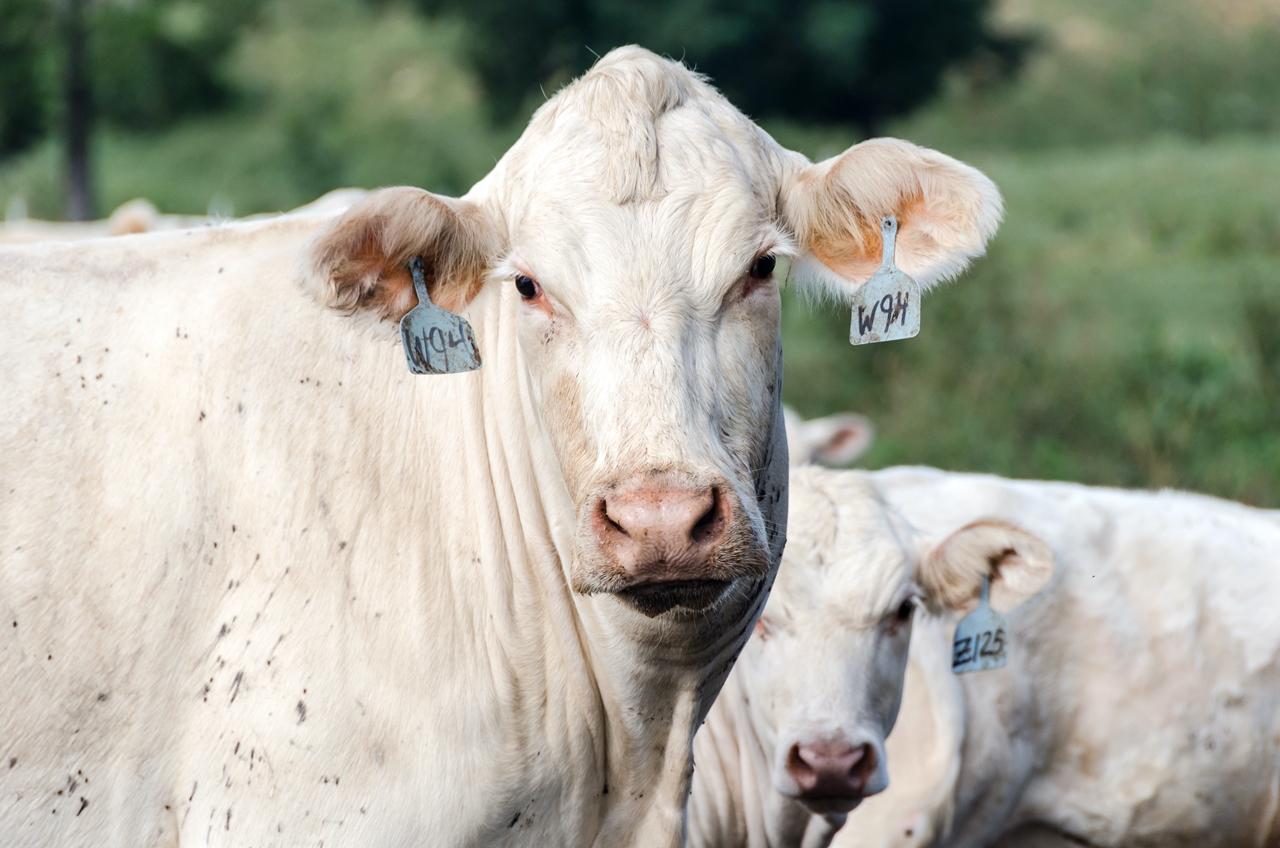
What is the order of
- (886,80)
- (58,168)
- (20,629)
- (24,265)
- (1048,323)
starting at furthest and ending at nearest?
1. (886,80)
2. (58,168)
3. (1048,323)
4. (24,265)
5. (20,629)

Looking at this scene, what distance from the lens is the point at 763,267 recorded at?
2803mm

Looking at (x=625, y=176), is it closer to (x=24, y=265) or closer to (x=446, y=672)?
(x=446, y=672)

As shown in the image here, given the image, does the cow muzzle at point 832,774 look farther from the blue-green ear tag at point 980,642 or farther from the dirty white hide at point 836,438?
the dirty white hide at point 836,438

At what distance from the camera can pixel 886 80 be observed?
99.1 feet

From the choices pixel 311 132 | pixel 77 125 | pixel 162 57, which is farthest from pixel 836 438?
pixel 162 57

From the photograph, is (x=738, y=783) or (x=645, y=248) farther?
(x=738, y=783)

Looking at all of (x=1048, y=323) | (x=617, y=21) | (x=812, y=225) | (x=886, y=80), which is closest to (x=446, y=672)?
(x=812, y=225)

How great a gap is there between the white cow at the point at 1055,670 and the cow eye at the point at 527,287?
1.67 metres

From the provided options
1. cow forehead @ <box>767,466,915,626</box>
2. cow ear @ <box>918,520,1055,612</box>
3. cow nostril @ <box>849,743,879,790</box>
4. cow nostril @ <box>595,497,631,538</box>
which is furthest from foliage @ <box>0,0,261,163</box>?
cow nostril @ <box>595,497,631,538</box>

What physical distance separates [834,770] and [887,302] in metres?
1.37

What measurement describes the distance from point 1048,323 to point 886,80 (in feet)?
64.8

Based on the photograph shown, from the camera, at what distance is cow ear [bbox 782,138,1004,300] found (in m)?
2.95

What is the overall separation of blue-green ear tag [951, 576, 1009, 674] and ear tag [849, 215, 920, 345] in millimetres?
1404

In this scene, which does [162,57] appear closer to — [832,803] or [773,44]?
[773,44]
